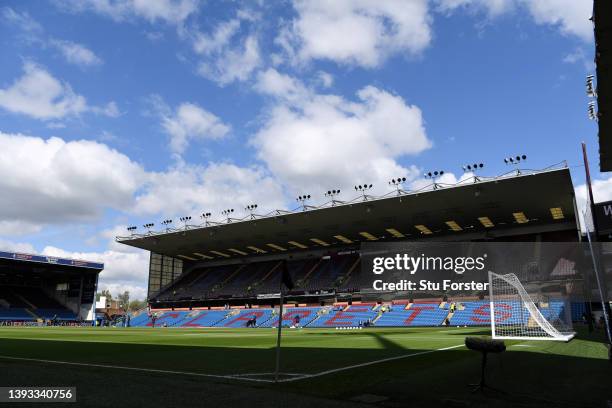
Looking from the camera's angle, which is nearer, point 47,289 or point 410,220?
point 410,220

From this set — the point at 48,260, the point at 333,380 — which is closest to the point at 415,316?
the point at 333,380

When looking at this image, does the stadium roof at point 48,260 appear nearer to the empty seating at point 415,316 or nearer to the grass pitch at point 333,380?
the empty seating at point 415,316

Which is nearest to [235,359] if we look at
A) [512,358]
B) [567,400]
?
[512,358]

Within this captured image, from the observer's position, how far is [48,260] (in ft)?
225

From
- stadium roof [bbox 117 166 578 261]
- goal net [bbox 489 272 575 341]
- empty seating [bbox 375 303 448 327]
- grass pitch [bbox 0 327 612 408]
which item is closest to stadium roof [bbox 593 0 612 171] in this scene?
goal net [bbox 489 272 575 341]

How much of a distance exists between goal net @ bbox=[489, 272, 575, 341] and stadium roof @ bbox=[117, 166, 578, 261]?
585 inches

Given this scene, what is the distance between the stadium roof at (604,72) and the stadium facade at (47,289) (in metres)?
73.5

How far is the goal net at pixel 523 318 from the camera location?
754 inches

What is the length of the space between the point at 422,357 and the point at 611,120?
35.1 feet

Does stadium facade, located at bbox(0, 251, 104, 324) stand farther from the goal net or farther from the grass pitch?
the grass pitch

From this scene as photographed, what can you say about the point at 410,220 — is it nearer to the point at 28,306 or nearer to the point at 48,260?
the point at 48,260

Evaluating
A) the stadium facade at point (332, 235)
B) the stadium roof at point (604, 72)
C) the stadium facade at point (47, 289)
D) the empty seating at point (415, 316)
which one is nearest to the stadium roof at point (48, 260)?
the stadium facade at point (47, 289)

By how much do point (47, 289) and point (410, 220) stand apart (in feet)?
229

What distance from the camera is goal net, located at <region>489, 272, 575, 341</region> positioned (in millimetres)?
19158
